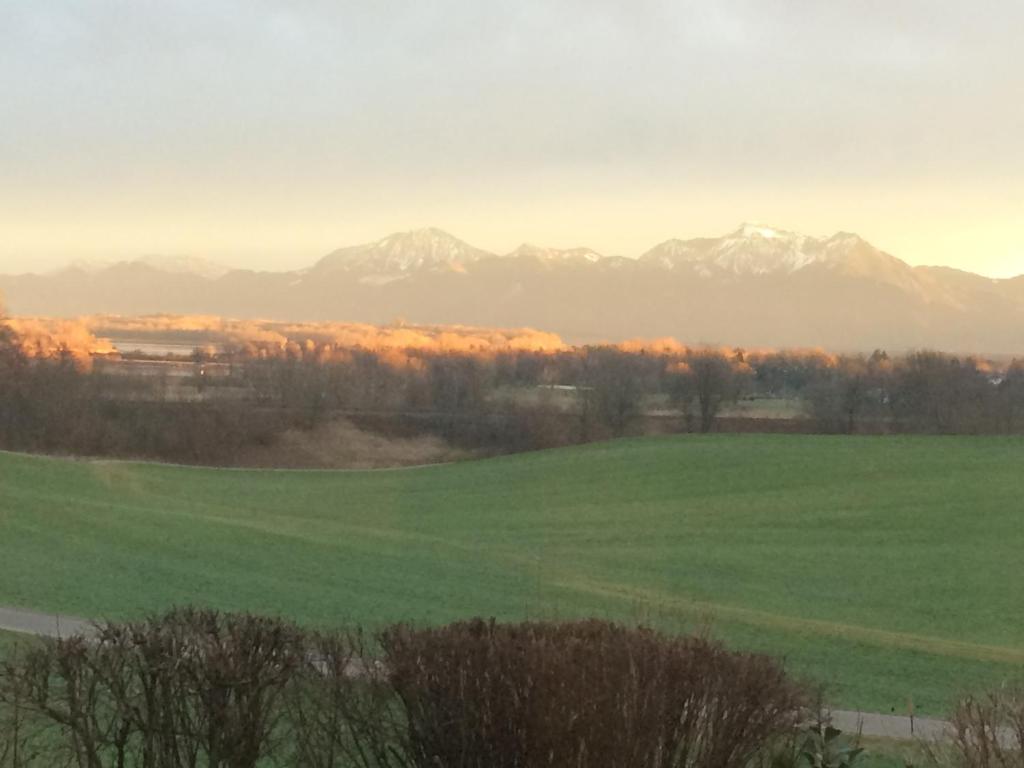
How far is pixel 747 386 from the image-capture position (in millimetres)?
71812

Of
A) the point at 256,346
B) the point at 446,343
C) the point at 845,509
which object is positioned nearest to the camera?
the point at 845,509

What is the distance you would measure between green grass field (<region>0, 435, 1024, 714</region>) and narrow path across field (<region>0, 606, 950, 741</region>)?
2.48 ft

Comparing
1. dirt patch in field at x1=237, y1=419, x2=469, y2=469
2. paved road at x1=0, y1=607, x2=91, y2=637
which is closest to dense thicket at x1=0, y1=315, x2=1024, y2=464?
dirt patch in field at x1=237, y1=419, x2=469, y2=469

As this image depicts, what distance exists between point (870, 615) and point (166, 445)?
51348 millimetres

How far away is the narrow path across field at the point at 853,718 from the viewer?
11.3m

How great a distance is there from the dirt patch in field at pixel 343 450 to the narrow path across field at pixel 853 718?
45515mm

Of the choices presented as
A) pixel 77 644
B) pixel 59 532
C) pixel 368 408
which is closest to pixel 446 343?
pixel 368 408

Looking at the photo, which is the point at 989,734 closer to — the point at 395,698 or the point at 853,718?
the point at 395,698

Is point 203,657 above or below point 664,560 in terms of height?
above

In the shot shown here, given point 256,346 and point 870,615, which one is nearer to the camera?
point 870,615

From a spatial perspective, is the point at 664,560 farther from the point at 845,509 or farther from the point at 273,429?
the point at 273,429

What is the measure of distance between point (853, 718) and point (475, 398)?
61.6 m

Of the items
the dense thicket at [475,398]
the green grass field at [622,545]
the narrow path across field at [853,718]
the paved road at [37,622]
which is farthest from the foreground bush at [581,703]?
the dense thicket at [475,398]

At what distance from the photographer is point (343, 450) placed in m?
66.2
